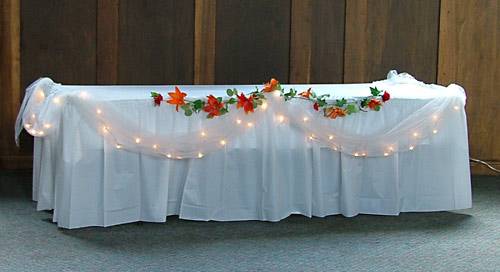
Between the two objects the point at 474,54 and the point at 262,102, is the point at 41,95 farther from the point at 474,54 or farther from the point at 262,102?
the point at 474,54

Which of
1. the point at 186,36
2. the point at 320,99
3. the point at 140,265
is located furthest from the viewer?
the point at 186,36

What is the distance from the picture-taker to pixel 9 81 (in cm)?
519

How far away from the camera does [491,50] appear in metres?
5.39

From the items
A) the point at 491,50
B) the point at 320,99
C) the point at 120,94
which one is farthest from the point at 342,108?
the point at 491,50

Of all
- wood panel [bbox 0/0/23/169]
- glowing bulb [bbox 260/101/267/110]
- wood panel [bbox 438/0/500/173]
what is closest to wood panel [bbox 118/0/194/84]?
wood panel [bbox 0/0/23/169]

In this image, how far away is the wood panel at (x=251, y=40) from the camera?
5.26 metres

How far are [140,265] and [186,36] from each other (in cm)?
222

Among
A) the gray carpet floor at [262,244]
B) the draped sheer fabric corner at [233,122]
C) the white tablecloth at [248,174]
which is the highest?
the draped sheer fabric corner at [233,122]

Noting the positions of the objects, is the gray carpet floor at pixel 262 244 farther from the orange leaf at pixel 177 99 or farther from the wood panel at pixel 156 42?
the wood panel at pixel 156 42

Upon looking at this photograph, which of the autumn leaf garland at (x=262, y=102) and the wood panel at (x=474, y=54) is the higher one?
the wood panel at (x=474, y=54)

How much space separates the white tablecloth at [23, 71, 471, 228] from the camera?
3826 millimetres

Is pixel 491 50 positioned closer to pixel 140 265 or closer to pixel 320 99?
pixel 320 99

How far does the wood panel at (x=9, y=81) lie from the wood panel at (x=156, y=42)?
2.00 ft

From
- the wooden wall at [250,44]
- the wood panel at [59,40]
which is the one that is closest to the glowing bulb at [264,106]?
the wooden wall at [250,44]
